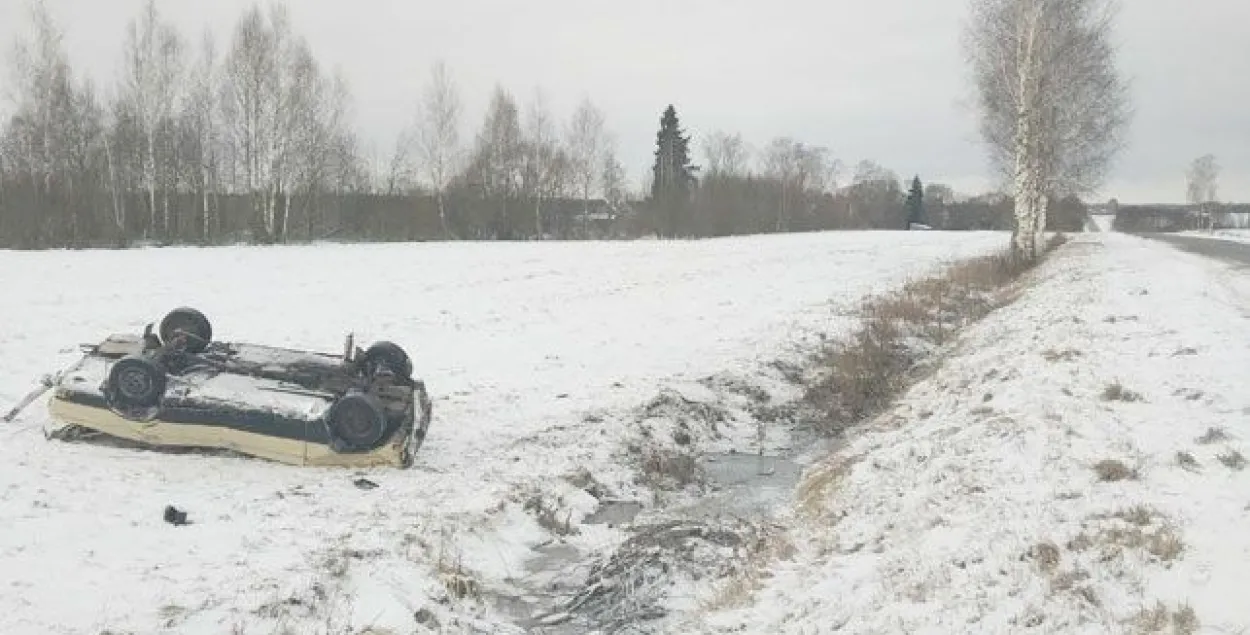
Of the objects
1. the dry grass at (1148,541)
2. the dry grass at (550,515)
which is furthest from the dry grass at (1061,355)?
the dry grass at (550,515)

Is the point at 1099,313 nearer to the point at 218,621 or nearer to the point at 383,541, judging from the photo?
the point at 383,541

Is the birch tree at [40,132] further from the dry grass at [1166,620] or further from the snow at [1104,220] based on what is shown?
the snow at [1104,220]

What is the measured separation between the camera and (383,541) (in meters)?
Result: 7.01

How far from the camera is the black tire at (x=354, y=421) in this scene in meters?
8.30

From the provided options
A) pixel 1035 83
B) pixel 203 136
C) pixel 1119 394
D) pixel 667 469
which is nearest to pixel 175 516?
pixel 667 469

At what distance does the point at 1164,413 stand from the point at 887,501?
8.57 ft

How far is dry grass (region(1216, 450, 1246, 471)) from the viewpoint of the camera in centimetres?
669

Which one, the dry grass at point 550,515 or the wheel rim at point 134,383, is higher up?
the wheel rim at point 134,383

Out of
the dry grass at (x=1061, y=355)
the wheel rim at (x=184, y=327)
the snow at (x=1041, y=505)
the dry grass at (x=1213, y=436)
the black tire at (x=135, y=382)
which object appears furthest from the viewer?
the dry grass at (x=1061, y=355)

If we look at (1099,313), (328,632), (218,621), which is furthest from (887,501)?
(1099,313)

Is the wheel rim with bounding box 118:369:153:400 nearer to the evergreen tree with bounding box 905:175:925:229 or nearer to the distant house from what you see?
the evergreen tree with bounding box 905:175:925:229

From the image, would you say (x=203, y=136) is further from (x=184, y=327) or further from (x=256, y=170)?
(x=184, y=327)

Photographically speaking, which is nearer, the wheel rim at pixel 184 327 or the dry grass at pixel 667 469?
the wheel rim at pixel 184 327

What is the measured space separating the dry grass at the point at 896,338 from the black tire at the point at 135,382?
825 cm
